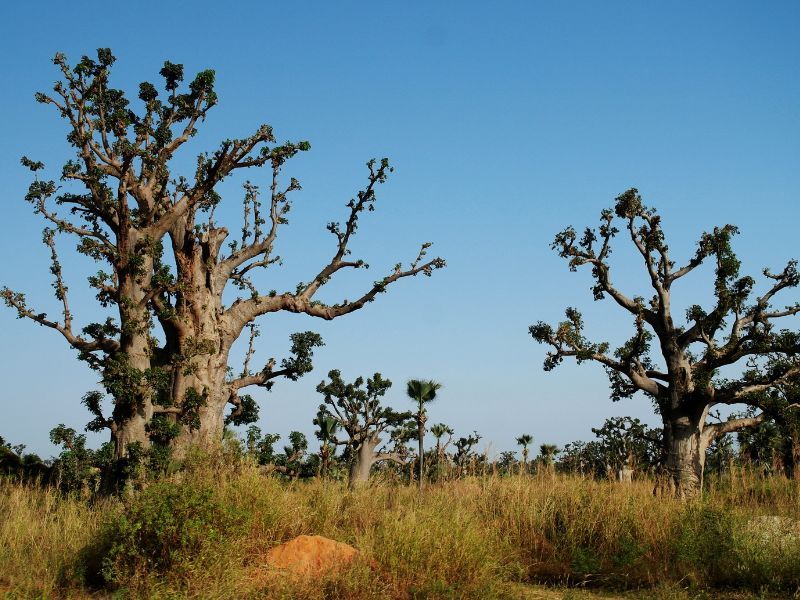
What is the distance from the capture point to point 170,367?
20.9 m

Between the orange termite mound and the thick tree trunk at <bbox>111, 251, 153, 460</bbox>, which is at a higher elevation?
the thick tree trunk at <bbox>111, 251, 153, 460</bbox>

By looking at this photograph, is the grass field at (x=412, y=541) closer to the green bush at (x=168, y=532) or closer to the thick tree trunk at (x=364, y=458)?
the green bush at (x=168, y=532)

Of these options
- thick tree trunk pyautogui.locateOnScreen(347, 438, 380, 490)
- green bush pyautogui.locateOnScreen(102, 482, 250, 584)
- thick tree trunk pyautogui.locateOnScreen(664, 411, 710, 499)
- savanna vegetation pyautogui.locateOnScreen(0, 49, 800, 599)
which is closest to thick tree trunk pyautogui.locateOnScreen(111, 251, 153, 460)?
savanna vegetation pyautogui.locateOnScreen(0, 49, 800, 599)

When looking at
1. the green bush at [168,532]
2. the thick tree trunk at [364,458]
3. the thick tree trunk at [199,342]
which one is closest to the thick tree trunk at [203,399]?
the thick tree trunk at [199,342]

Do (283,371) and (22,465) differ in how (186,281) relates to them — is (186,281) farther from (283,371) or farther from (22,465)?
(22,465)

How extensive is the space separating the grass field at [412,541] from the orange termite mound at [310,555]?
18cm

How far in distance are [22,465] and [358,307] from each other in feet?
36.8

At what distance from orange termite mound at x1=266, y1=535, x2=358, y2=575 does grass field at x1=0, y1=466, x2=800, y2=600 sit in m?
0.18

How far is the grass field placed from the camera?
9.09m

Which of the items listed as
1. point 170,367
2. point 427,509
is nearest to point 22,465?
point 170,367

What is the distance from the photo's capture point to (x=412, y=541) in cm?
973

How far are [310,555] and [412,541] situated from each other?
130 centimetres

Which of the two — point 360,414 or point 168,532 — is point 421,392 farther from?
point 168,532

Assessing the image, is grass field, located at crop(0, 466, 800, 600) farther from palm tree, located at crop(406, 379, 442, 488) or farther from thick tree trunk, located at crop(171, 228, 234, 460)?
palm tree, located at crop(406, 379, 442, 488)
